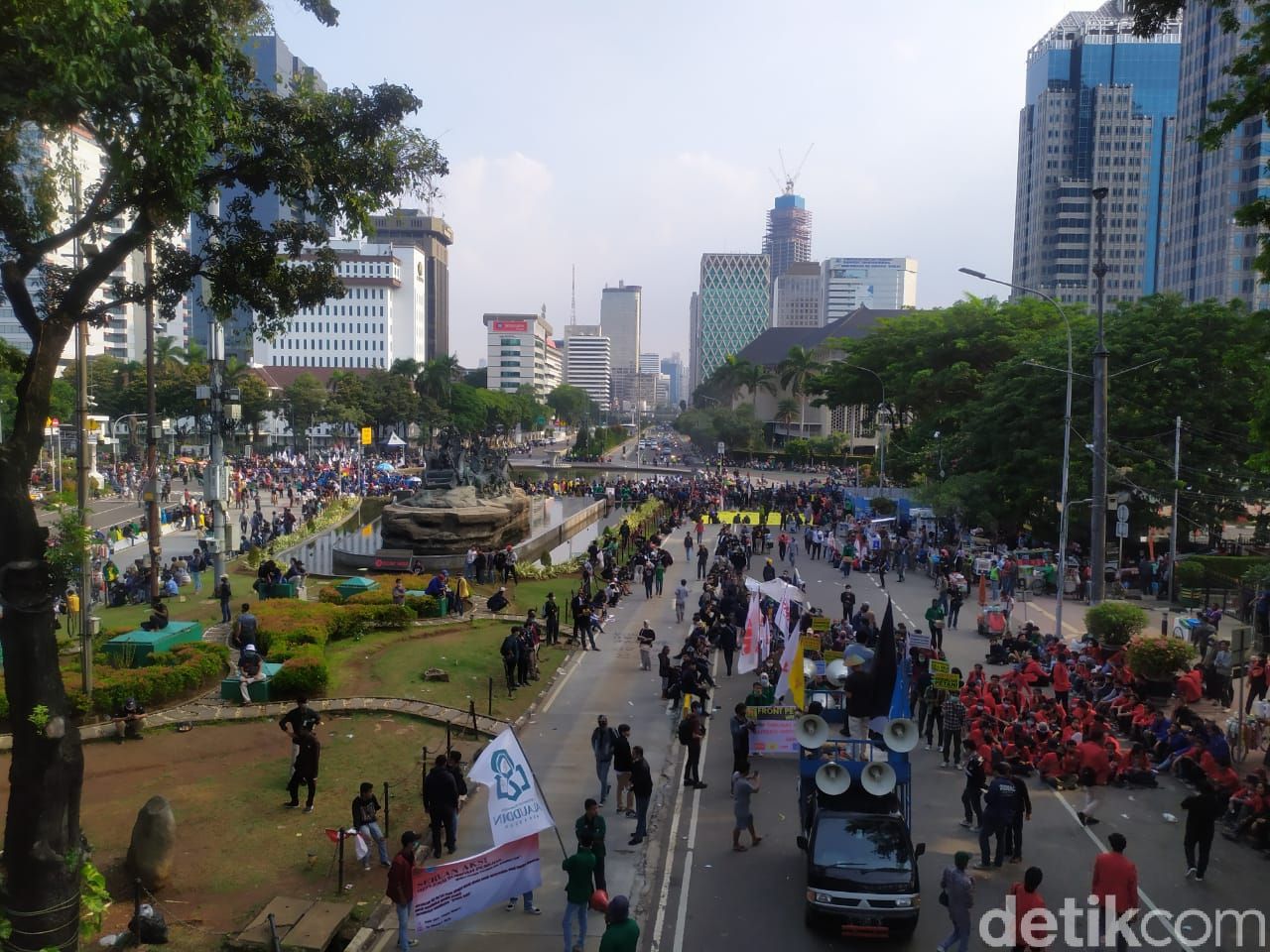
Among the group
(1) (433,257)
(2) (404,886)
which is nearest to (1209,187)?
(2) (404,886)

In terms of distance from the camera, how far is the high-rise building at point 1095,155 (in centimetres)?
12619

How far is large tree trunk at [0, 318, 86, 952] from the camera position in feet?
27.2

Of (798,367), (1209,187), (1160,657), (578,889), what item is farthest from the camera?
(798,367)

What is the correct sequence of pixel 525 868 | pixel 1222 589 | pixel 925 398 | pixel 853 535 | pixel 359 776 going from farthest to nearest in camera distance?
pixel 925 398, pixel 853 535, pixel 1222 589, pixel 359 776, pixel 525 868

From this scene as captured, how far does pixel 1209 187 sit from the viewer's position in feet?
292

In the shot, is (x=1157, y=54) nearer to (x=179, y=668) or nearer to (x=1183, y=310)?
(x=1183, y=310)

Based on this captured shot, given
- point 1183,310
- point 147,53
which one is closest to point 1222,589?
point 1183,310

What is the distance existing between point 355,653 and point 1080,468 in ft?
80.3

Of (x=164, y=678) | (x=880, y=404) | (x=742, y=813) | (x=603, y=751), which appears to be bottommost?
(x=742, y=813)

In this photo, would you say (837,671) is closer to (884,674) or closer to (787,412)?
(884,674)

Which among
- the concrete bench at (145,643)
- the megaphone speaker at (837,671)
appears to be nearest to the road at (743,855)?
the megaphone speaker at (837,671)

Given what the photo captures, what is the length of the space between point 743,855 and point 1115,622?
38.7 ft

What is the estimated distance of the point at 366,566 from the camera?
32.1 m

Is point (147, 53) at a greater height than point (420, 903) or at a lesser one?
greater
